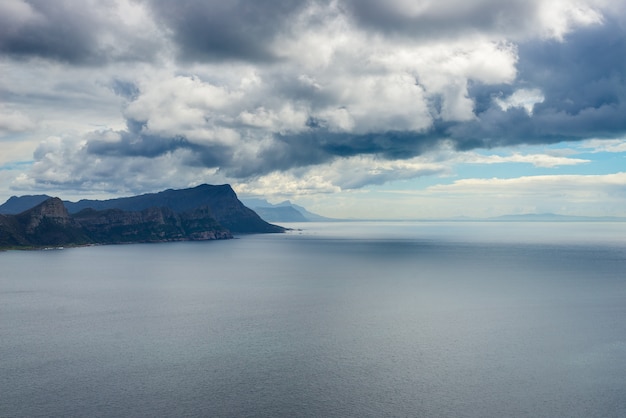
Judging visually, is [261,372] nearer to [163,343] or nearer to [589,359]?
[163,343]

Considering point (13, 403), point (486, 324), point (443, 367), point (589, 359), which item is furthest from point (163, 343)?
point (589, 359)

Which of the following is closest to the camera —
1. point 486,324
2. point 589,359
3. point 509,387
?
point 509,387

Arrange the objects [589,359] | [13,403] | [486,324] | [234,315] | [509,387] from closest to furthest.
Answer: [13,403] < [509,387] < [589,359] < [486,324] < [234,315]

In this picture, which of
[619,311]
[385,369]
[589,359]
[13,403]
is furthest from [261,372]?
[619,311]

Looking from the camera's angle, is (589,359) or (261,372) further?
(589,359)

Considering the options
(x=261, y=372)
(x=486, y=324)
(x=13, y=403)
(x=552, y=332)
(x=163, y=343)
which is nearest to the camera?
(x=13, y=403)

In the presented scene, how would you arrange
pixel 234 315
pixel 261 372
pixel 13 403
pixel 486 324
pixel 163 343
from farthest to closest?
pixel 234 315 < pixel 486 324 < pixel 163 343 < pixel 261 372 < pixel 13 403

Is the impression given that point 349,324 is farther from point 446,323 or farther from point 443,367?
point 443,367

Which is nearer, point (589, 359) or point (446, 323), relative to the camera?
point (589, 359)
